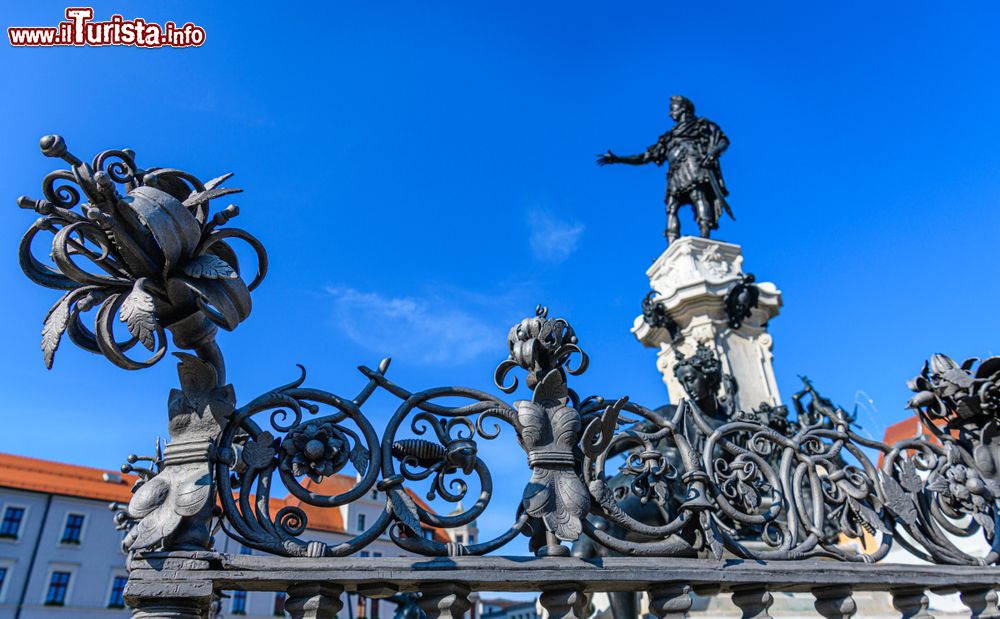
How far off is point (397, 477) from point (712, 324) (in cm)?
764

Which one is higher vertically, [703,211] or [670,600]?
[703,211]

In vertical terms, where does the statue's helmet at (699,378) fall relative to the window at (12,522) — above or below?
below

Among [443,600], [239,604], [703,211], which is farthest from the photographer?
[239,604]

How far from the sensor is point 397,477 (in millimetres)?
2598

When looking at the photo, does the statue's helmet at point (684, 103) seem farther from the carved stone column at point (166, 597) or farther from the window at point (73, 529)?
the window at point (73, 529)

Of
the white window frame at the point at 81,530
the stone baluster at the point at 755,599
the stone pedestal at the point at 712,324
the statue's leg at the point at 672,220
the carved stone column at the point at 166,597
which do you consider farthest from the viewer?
the white window frame at the point at 81,530

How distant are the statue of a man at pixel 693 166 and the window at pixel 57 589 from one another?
34344 millimetres

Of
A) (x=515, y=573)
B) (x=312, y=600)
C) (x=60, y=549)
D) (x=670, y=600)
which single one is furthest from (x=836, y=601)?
(x=60, y=549)

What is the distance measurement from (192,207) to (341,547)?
1.55 metres

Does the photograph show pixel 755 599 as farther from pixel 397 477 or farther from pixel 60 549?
pixel 60 549

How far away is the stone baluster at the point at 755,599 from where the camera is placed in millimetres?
2832

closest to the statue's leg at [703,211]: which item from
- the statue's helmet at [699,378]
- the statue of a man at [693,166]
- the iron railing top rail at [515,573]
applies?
the statue of a man at [693,166]

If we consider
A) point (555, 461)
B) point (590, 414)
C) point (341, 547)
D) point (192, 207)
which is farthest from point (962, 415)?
point (192, 207)

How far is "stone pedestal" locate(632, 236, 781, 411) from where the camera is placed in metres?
9.03
